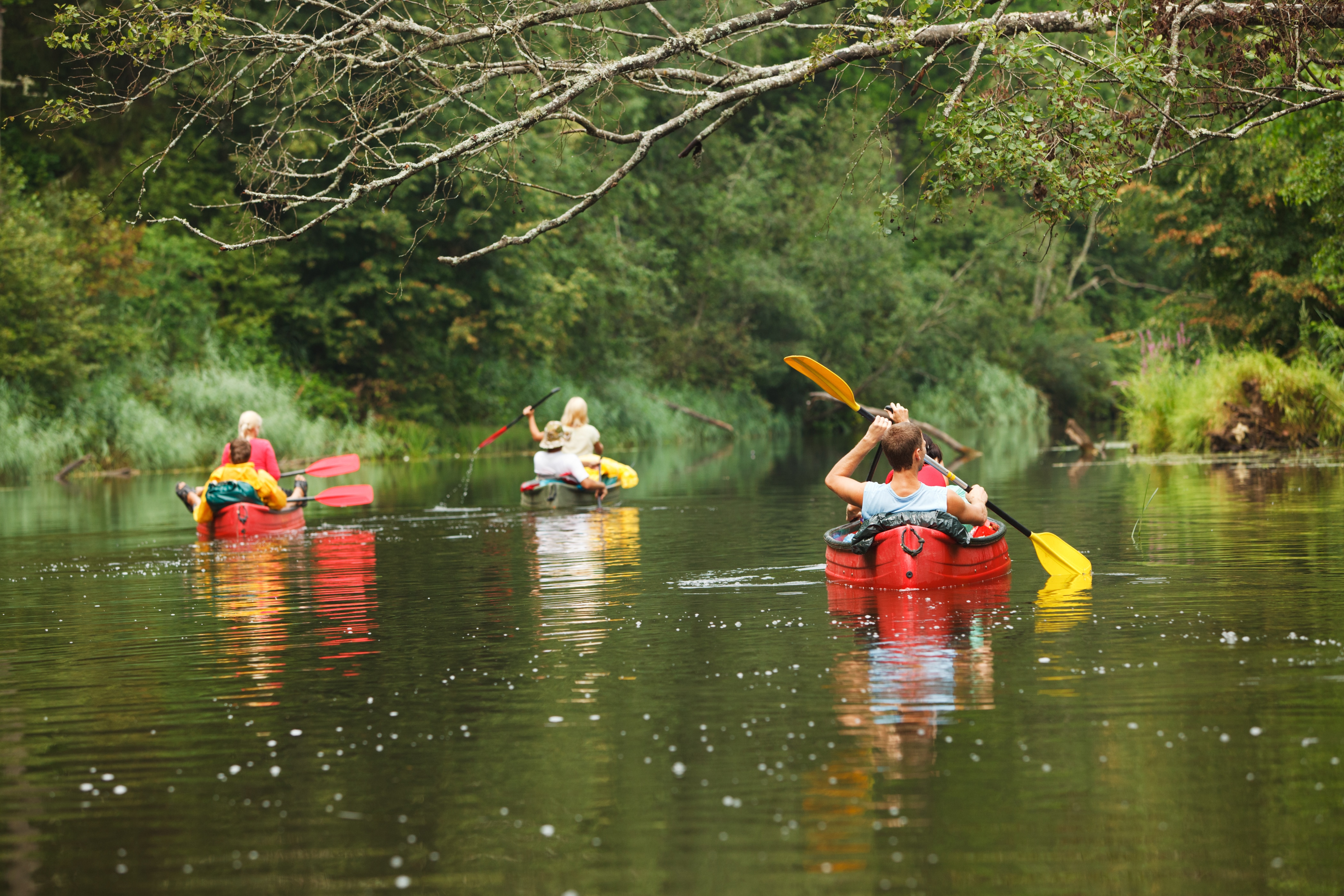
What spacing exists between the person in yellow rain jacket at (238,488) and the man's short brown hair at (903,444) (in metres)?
9.23

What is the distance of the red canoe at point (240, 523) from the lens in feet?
57.9

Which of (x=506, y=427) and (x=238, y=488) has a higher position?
(x=506, y=427)

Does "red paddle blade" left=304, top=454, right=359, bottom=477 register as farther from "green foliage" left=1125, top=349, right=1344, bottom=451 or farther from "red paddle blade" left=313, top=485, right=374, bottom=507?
"green foliage" left=1125, top=349, right=1344, bottom=451

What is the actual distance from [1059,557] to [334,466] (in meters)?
12.1

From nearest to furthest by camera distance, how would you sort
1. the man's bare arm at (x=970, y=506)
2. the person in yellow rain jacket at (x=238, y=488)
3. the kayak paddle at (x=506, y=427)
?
the man's bare arm at (x=970, y=506) → the person in yellow rain jacket at (x=238, y=488) → the kayak paddle at (x=506, y=427)

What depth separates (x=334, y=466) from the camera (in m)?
21.1

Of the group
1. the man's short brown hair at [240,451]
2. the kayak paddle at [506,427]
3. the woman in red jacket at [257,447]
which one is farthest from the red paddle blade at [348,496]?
the man's short brown hair at [240,451]

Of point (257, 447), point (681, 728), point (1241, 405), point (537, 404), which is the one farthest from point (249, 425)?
point (1241, 405)

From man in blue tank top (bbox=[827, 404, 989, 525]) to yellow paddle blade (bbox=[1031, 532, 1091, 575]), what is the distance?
1.92 ft

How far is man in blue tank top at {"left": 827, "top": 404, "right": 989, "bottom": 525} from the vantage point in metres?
10.7

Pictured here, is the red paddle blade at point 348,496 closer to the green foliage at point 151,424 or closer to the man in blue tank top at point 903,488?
the man in blue tank top at point 903,488

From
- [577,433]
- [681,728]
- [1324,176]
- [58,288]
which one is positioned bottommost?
[681,728]

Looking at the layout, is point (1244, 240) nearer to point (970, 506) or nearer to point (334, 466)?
point (334, 466)

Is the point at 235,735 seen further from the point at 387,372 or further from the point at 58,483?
the point at 387,372
